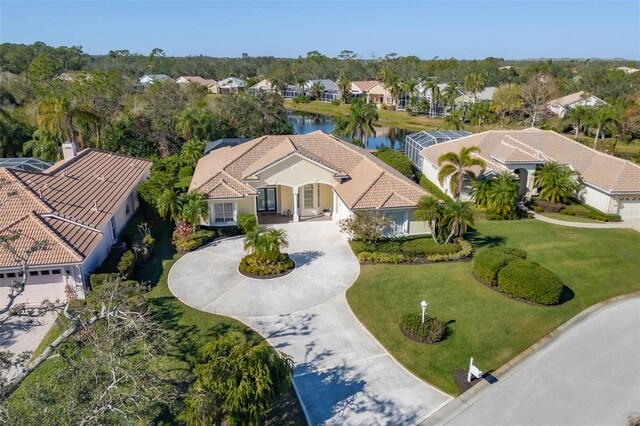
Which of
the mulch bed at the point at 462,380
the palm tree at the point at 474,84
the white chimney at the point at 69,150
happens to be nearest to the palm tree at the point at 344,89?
the palm tree at the point at 474,84

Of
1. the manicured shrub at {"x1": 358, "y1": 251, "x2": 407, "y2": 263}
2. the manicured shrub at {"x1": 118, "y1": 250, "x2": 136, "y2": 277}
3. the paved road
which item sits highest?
the manicured shrub at {"x1": 118, "y1": 250, "x2": 136, "y2": 277}

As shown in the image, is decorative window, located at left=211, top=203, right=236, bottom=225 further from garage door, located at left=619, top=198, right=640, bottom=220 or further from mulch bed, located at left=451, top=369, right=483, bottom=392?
garage door, located at left=619, top=198, right=640, bottom=220

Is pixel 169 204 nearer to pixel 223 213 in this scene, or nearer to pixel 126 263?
pixel 223 213

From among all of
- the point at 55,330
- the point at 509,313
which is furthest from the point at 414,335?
the point at 55,330

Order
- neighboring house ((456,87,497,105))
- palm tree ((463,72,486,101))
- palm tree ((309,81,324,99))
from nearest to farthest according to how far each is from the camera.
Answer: neighboring house ((456,87,497,105)) → palm tree ((463,72,486,101)) → palm tree ((309,81,324,99))

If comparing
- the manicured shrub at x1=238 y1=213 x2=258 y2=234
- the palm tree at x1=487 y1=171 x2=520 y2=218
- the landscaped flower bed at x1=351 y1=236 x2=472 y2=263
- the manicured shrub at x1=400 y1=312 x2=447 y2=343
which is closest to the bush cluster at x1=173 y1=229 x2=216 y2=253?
the manicured shrub at x1=238 y1=213 x2=258 y2=234

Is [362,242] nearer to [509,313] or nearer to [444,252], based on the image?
[444,252]
